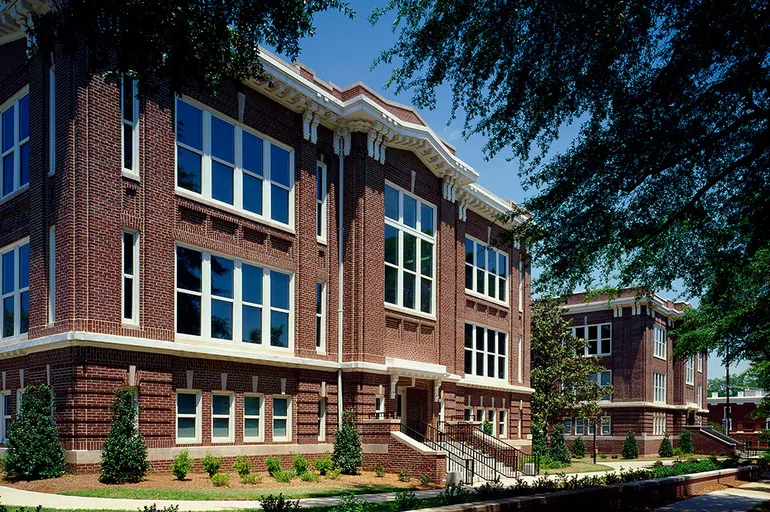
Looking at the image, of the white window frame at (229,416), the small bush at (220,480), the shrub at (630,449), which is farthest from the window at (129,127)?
the shrub at (630,449)

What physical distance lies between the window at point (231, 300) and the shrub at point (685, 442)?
1800 inches

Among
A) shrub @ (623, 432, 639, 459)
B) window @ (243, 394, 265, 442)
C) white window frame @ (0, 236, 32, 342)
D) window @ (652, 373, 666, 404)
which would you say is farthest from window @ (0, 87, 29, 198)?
window @ (652, 373, 666, 404)

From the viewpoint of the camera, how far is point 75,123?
688 inches

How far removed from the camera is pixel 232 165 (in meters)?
21.8

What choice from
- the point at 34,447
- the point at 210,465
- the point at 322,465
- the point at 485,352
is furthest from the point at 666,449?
the point at 34,447

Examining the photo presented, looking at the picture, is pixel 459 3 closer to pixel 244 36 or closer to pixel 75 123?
pixel 244 36

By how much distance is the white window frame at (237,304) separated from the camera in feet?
66.5

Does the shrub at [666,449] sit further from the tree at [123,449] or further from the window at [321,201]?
the tree at [123,449]

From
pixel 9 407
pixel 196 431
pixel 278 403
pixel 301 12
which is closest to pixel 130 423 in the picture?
pixel 196 431

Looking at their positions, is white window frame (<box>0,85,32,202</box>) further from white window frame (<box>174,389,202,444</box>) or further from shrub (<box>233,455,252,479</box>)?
shrub (<box>233,455,252,479</box>)

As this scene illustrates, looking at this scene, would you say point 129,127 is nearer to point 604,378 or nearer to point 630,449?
point 630,449

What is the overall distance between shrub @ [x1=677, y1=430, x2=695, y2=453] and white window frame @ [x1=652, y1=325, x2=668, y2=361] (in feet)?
20.3

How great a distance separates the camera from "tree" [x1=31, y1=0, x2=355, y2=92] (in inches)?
399

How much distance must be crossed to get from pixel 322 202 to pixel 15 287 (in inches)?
384
